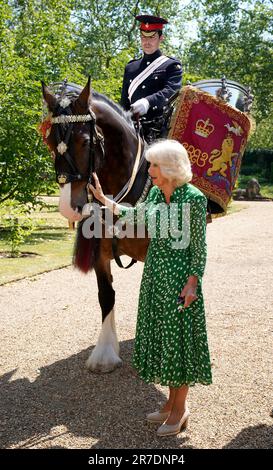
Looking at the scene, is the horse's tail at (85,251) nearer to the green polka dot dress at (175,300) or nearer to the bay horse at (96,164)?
the bay horse at (96,164)

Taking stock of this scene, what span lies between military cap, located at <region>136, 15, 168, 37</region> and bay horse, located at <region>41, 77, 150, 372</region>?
0.95 meters

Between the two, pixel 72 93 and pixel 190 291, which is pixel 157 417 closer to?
pixel 190 291

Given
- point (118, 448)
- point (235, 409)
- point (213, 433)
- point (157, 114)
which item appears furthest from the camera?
point (157, 114)

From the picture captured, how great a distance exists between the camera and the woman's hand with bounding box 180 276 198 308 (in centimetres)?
313

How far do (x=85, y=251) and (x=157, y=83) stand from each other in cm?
160

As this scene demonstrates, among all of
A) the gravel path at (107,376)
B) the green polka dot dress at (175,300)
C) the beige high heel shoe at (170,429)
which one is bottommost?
the gravel path at (107,376)

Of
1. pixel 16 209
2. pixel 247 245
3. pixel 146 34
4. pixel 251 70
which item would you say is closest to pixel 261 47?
pixel 251 70

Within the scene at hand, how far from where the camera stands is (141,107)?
432 cm

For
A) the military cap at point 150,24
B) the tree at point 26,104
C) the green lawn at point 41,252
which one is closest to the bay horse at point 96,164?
the military cap at point 150,24

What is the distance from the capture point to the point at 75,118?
347cm

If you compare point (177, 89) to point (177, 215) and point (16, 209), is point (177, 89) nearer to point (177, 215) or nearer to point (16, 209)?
point (177, 215)

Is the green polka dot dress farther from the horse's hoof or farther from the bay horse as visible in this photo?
the horse's hoof

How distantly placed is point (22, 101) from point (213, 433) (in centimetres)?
900

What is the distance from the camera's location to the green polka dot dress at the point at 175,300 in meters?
3.19
